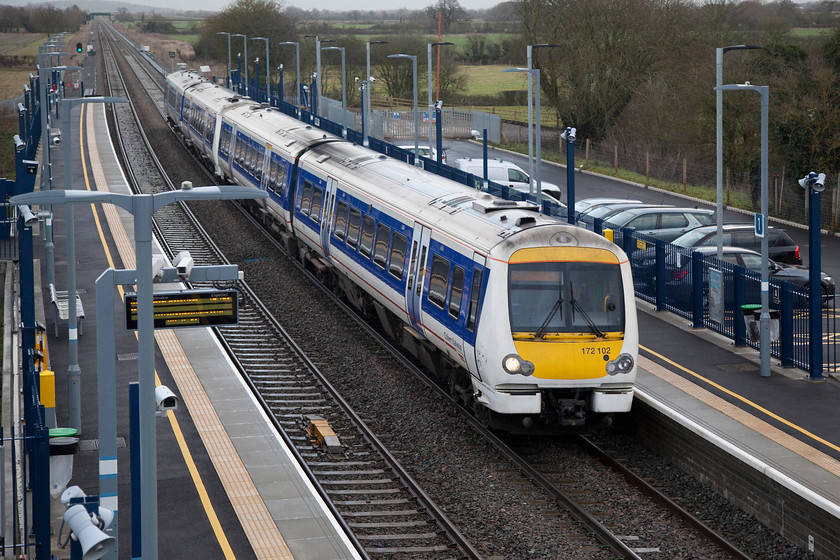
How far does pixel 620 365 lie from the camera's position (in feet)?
47.6

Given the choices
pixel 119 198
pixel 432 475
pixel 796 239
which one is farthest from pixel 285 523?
pixel 796 239

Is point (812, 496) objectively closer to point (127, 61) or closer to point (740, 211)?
point (740, 211)

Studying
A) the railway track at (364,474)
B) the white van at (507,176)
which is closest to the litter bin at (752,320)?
the railway track at (364,474)

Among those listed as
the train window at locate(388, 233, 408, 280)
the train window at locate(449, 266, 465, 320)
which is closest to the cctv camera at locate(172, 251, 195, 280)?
the train window at locate(449, 266, 465, 320)

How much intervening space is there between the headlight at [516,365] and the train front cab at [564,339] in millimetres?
13

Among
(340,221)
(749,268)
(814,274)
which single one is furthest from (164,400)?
(749,268)

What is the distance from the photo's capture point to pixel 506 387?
1430 cm

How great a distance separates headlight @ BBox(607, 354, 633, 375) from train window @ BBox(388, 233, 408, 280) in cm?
488

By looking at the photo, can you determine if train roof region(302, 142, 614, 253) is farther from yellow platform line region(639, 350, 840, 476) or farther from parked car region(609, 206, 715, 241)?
parked car region(609, 206, 715, 241)

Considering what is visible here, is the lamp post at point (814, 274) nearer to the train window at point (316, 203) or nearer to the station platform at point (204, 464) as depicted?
the station platform at point (204, 464)

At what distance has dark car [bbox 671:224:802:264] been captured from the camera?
2562 cm

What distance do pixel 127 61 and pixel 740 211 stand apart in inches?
3312

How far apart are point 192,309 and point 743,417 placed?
839 cm

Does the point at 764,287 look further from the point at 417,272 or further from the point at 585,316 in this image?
the point at 417,272
